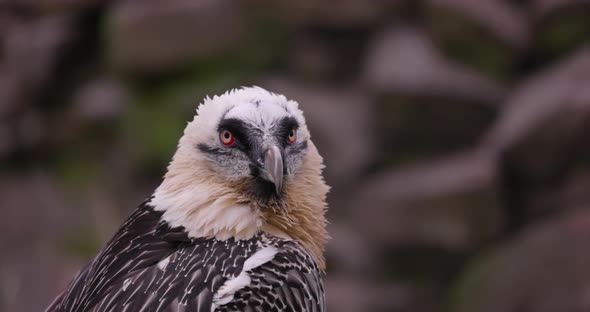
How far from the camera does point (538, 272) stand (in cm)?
621

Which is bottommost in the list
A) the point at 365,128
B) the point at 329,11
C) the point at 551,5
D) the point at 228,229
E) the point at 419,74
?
the point at 228,229

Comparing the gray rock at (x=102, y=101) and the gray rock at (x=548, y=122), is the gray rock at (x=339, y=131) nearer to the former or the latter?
the gray rock at (x=548, y=122)

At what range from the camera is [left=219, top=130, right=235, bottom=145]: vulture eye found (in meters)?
2.97

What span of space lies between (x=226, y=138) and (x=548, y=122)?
3830 millimetres

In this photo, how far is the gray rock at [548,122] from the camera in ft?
20.1

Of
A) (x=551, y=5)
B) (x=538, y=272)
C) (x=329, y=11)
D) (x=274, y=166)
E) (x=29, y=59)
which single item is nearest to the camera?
(x=274, y=166)

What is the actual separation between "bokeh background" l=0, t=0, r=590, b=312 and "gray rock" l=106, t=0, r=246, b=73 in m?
0.01

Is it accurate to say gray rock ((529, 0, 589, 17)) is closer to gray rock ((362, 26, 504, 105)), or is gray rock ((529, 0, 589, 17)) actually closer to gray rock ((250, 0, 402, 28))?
gray rock ((362, 26, 504, 105))

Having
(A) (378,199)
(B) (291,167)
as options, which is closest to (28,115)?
(A) (378,199)

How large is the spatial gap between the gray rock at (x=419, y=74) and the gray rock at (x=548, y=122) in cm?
39

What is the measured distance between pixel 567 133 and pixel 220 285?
166 inches

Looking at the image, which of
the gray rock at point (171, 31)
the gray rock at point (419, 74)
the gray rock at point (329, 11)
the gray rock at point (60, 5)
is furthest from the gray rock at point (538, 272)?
the gray rock at point (60, 5)

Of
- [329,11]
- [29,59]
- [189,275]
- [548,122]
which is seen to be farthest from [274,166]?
[29,59]

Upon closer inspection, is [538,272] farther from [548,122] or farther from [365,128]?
[365,128]
